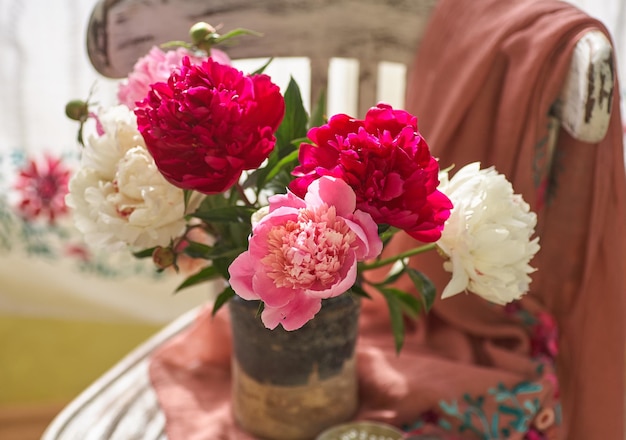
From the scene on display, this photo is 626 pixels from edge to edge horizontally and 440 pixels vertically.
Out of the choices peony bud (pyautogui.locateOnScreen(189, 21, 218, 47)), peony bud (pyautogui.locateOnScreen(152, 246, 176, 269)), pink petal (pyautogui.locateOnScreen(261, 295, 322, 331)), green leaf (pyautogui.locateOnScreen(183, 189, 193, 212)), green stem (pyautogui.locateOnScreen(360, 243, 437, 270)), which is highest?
peony bud (pyautogui.locateOnScreen(189, 21, 218, 47))

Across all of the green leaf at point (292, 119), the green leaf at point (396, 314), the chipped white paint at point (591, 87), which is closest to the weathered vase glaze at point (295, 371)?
the green leaf at point (396, 314)

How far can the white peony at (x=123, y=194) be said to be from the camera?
0.53m

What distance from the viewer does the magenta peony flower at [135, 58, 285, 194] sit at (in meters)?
0.47

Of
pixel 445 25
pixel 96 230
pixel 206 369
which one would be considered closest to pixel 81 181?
pixel 96 230

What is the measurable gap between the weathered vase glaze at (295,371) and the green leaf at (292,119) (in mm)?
146

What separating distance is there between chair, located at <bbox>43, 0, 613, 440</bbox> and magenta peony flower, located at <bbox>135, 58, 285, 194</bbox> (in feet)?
1.03

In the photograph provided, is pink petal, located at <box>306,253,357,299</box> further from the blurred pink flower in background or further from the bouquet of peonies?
the blurred pink flower in background

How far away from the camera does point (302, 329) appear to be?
668 millimetres

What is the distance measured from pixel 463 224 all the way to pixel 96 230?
0.27 meters

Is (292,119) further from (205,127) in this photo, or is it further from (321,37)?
(321,37)

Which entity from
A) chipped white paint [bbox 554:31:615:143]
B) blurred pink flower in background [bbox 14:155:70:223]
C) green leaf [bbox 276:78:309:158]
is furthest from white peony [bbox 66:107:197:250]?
blurred pink flower in background [bbox 14:155:70:223]

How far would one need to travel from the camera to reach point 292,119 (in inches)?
24.7

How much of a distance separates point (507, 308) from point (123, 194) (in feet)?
1.56

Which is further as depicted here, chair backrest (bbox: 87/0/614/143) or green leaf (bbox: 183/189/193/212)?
chair backrest (bbox: 87/0/614/143)
